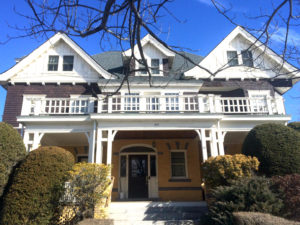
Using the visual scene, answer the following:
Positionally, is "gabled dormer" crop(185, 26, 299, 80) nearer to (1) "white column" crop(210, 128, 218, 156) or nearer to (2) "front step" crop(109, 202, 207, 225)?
(1) "white column" crop(210, 128, 218, 156)

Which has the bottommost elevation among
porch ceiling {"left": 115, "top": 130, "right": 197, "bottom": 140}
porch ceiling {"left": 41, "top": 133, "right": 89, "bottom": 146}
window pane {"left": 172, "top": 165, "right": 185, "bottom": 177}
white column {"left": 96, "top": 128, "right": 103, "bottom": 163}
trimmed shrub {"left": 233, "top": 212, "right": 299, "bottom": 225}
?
trimmed shrub {"left": 233, "top": 212, "right": 299, "bottom": 225}

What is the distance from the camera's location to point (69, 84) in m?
14.5

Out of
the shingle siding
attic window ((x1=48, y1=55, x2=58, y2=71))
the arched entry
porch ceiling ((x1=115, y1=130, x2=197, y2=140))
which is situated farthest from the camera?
attic window ((x1=48, y1=55, x2=58, y2=71))

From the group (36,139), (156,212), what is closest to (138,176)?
(156,212)

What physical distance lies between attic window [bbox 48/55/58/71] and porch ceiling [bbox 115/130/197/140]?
19.3ft

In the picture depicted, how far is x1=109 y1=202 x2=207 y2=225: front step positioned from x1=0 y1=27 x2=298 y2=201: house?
89.4 inches

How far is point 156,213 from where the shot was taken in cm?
883

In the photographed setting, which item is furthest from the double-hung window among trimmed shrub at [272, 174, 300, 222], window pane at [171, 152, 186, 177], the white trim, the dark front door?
trimmed shrub at [272, 174, 300, 222]

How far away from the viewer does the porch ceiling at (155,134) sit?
1234 centimetres

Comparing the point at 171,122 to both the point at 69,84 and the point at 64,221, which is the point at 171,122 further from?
the point at 69,84

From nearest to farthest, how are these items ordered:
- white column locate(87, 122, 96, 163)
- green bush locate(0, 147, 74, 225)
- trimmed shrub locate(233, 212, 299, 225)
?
trimmed shrub locate(233, 212, 299, 225), green bush locate(0, 147, 74, 225), white column locate(87, 122, 96, 163)

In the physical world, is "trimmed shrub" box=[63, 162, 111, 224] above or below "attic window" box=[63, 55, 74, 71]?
below

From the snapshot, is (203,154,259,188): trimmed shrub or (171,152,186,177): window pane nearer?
(203,154,259,188): trimmed shrub

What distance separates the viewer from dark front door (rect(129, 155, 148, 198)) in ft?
42.9
